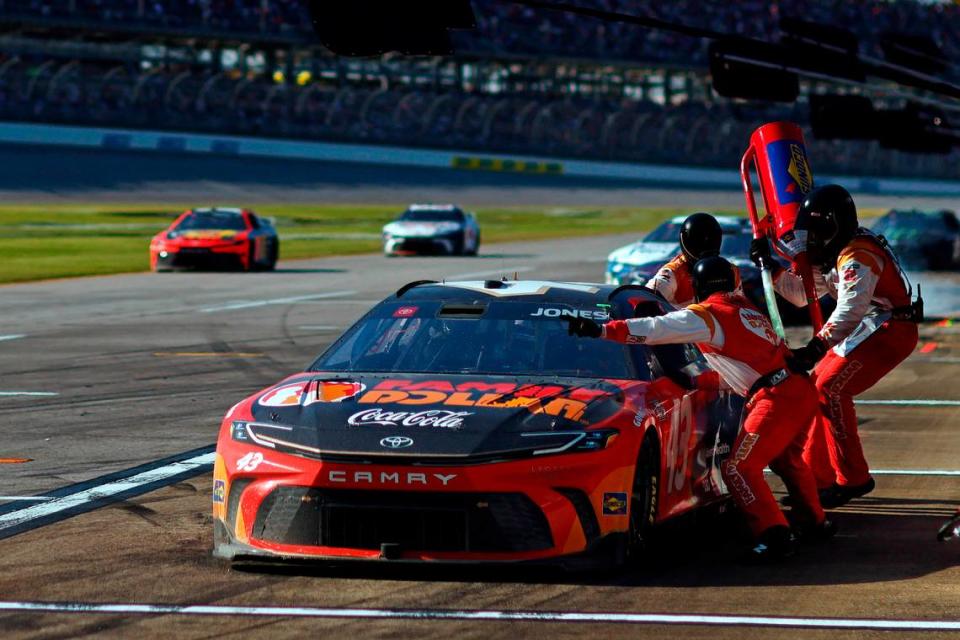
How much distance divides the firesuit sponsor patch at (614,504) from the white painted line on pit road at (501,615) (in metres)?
0.64

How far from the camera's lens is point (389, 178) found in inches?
2606

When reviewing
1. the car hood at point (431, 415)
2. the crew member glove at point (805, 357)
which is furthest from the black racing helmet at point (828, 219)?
the car hood at point (431, 415)

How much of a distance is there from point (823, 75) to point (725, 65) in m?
1.10

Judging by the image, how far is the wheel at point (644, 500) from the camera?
273 inches

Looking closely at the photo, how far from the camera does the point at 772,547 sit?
24.0 ft

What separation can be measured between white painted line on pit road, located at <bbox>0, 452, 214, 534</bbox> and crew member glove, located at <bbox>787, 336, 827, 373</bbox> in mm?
3581

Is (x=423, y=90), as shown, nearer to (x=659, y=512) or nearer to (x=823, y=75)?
(x=823, y=75)

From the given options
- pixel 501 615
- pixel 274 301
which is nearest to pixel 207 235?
pixel 274 301

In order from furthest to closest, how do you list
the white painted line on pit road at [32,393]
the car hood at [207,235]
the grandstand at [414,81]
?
the grandstand at [414,81] < the car hood at [207,235] < the white painted line on pit road at [32,393]

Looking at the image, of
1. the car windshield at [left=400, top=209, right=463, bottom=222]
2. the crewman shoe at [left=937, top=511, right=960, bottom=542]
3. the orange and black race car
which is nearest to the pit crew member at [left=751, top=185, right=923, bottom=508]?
the crewman shoe at [left=937, top=511, right=960, bottom=542]

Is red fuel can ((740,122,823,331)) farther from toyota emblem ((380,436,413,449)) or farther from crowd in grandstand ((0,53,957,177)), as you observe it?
crowd in grandstand ((0,53,957,177))

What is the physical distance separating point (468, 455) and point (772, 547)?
61.0 inches

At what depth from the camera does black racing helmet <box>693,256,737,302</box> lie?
7602mm

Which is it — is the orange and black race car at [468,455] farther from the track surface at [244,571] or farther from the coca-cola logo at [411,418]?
the track surface at [244,571]
